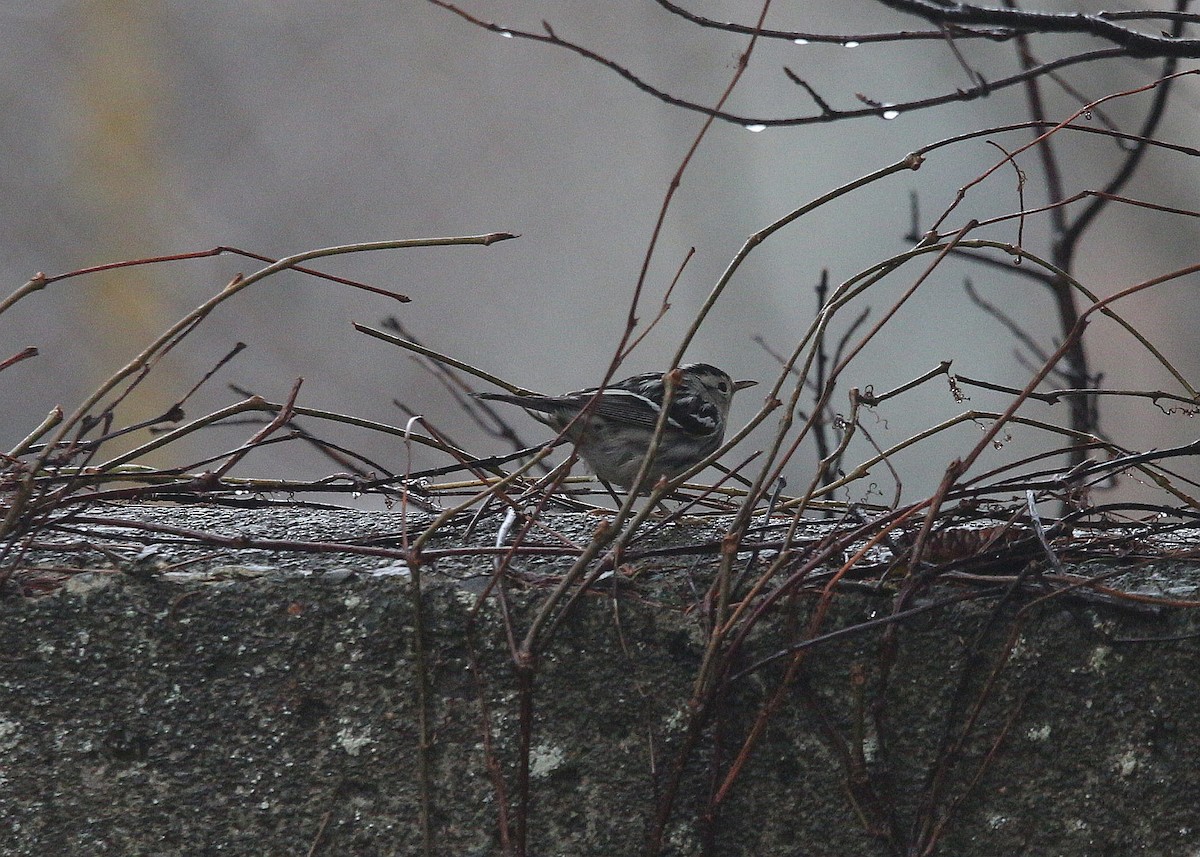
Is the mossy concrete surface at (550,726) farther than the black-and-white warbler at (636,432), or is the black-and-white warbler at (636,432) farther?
the black-and-white warbler at (636,432)

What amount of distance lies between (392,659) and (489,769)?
0.16 m

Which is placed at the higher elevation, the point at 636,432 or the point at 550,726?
the point at 636,432

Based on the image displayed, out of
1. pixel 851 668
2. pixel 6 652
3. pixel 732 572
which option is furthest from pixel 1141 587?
pixel 6 652

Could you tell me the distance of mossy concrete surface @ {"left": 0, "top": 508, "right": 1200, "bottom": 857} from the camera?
123cm

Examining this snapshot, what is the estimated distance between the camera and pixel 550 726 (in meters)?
1.26

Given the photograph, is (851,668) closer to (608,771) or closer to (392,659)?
(608,771)

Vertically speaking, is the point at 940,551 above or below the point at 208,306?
below

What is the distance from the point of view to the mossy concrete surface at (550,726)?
1.23 metres

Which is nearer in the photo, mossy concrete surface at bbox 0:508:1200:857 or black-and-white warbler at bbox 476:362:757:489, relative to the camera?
mossy concrete surface at bbox 0:508:1200:857

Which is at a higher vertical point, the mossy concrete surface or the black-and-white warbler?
the black-and-white warbler

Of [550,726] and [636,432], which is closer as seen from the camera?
[550,726]

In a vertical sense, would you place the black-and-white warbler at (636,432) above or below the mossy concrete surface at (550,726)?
above

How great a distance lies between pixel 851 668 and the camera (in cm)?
126

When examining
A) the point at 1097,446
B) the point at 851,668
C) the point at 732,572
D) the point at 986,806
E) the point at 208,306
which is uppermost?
the point at 208,306
